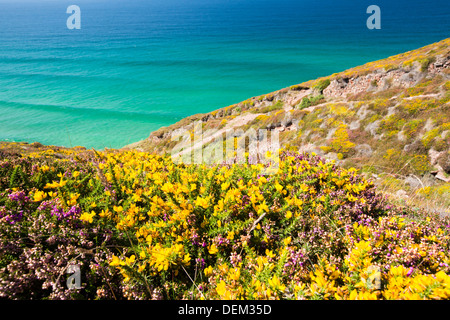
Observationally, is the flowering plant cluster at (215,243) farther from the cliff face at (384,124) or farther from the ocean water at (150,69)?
the ocean water at (150,69)

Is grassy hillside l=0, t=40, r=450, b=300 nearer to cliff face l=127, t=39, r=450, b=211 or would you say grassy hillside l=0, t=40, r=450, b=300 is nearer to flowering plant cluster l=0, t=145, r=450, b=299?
flowering plant cluster l=0, t=145, r=450, b=299

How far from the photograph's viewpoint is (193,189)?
130 inches

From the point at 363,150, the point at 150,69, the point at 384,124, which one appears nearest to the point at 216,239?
the point at 363,150

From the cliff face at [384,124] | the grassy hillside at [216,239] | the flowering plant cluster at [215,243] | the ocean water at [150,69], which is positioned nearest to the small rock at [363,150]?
the cliff face at [384,124]

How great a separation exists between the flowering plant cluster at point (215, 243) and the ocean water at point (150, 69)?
21.0 metres

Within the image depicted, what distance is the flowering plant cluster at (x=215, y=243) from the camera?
2.06 metres

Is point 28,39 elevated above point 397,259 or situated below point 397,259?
above

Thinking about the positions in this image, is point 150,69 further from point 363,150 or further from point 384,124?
point 363,150

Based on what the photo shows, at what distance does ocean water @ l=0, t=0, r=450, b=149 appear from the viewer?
48.3 meters
